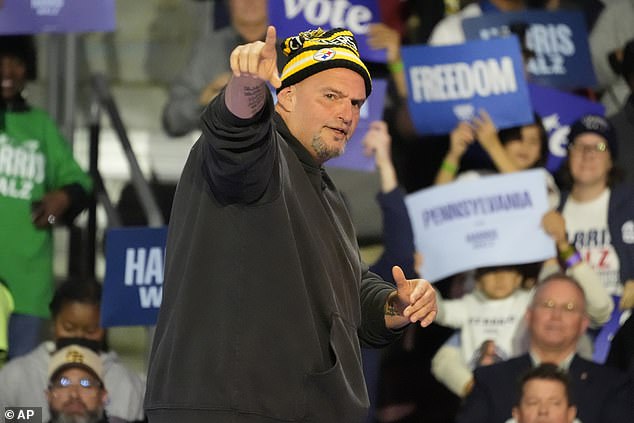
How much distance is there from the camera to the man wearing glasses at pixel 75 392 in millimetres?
5965

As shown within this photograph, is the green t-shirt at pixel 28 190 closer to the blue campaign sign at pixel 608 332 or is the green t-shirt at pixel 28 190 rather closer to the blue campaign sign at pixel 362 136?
the blue campaign sign at pixel 362 136

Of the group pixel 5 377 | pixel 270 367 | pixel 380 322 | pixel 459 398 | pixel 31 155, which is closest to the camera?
pixel 270 367

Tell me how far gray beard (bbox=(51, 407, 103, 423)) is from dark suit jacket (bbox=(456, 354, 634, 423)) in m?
1.62

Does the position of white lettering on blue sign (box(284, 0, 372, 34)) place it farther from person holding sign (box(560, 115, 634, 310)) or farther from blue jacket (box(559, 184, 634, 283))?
blue jacket (box(559, 184, 634, 283))

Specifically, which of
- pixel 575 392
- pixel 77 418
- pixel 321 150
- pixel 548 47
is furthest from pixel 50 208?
pixel 321 150

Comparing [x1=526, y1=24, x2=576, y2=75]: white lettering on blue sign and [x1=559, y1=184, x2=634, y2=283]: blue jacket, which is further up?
[x1=526, y1=24, x2=576, y2=75]: white lettering on blue sign

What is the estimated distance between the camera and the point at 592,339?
6871mm

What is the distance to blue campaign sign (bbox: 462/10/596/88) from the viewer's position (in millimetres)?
7457

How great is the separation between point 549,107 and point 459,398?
1.52m

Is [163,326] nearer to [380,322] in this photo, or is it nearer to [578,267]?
[380,322]

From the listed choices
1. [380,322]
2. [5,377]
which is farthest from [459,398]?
[380,322]

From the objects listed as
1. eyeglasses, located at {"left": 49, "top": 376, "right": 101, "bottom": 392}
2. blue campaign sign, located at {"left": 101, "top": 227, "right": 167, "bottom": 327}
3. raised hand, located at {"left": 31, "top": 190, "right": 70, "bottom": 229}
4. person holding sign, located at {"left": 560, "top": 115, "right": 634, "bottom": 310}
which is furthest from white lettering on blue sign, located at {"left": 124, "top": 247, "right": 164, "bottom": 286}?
person holding sign, located at {"left": 560, "top": 115, "right": 634, "bottom": 310}

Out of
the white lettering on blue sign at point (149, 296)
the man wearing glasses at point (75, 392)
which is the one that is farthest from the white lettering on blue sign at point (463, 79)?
the man wearing glasses at point (75, 392)

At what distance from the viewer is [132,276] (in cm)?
638
